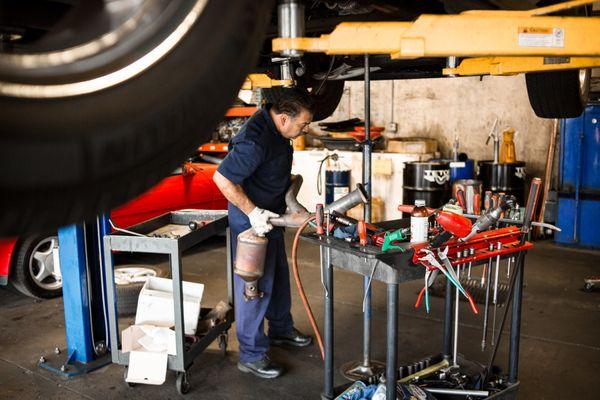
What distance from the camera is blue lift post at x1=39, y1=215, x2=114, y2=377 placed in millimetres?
2895

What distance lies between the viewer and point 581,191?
561 centimetres

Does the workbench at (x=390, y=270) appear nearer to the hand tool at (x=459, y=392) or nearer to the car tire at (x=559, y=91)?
the hand tool at (x=459, y=392)

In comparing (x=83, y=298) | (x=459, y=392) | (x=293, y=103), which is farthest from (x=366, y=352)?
(x=83, y=298)

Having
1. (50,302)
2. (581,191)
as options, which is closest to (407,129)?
(581,191)

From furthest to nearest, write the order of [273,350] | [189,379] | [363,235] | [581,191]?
[581,191], [273,350], [189,379], [363,235]

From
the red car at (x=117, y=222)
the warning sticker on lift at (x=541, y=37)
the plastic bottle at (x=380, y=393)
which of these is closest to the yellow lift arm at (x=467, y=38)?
the warning sticker on lift at (x=541, y=37)

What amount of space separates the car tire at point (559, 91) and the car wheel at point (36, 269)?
128 inches

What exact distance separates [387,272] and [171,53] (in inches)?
50.5

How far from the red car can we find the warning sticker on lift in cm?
230

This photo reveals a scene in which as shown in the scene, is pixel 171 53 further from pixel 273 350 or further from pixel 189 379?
pixel 273 350

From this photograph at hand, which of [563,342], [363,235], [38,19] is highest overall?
[38,19]

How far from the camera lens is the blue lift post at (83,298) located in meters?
2.89

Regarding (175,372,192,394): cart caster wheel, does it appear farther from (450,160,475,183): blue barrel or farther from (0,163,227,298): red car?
(450,160,475,183): blue barrel

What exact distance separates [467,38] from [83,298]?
2383 millimetres
